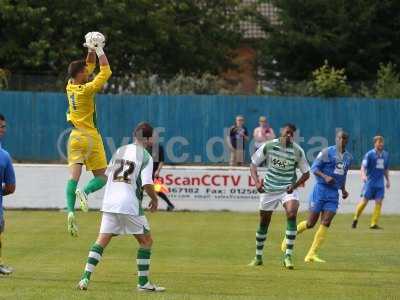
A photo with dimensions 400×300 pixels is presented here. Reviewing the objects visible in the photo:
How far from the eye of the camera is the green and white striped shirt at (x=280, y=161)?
18.6m

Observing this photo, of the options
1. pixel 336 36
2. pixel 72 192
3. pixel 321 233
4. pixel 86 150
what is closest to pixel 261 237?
pixel 321 233

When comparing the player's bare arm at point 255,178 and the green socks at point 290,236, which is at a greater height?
the player's bare arm at point 255,178

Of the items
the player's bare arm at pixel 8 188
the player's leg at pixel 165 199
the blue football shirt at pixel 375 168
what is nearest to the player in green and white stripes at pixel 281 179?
the player's bare arm at pixel 8 188

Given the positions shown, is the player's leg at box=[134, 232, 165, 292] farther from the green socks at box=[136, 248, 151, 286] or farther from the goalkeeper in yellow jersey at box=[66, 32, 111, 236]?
the goalkeeper in yellow jersey at box=[66, 32, 111, 236]

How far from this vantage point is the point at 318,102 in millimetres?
36406

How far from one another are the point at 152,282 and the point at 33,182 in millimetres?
16342

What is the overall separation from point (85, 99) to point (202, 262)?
4.04 meters

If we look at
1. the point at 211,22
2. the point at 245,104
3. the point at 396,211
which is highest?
the point at 211,22

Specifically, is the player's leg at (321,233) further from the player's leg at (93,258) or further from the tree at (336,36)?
the tree at (336,36)

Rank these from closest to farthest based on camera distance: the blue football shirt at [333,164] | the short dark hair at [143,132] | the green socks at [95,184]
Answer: the short dark hair at [143,132]
the green socks at [95,184]
the blue football shirt at [333,164]

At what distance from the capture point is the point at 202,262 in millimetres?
19000

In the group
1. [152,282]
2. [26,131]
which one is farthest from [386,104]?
[152,282]

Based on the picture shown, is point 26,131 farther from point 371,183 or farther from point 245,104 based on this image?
point 371,183

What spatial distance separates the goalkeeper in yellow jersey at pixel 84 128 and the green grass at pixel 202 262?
1221mm
